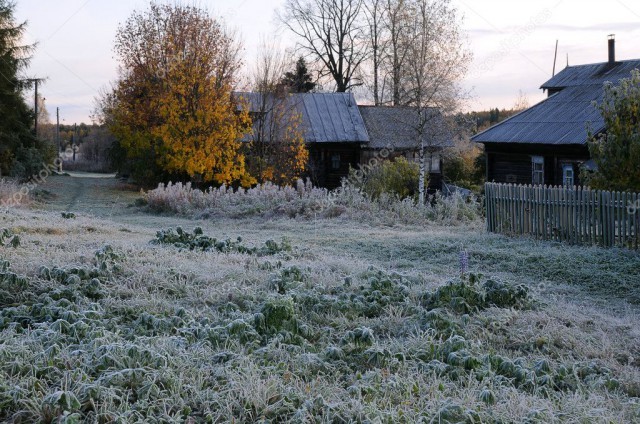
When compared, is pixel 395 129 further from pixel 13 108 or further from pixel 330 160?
pixel 13 108

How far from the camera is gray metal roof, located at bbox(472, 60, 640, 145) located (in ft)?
86.8

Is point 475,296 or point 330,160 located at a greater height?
point 330,160

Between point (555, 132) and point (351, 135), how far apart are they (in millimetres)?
11563

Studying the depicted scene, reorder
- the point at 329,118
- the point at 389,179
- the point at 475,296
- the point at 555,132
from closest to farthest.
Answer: the point at 475,296
the point at 389,179
the point at 555,132
the point at 329,118

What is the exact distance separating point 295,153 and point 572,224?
18.6 metres

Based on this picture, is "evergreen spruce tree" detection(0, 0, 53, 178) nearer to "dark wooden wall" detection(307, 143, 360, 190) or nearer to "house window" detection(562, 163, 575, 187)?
"dark wooden wall" detection(307, 143, 360, 190)

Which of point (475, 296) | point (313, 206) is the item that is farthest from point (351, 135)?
point (475, 296)

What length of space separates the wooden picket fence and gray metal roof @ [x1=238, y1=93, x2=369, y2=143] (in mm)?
19709

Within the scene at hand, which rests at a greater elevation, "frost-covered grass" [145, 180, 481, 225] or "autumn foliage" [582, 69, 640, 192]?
"autumn foliage" [582, 69, 640, 192]

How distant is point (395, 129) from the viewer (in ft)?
121

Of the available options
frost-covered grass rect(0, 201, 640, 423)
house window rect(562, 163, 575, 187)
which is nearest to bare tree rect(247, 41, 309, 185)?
house window rect(562, 163, 575, 187)

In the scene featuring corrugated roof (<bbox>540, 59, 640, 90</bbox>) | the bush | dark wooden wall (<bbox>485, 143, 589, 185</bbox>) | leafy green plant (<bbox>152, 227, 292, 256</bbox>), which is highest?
corrugated roof (<bbox>540, 59, 640, 90</bbox>)

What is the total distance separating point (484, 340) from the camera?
633 cm

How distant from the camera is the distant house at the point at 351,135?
35.2 meters
